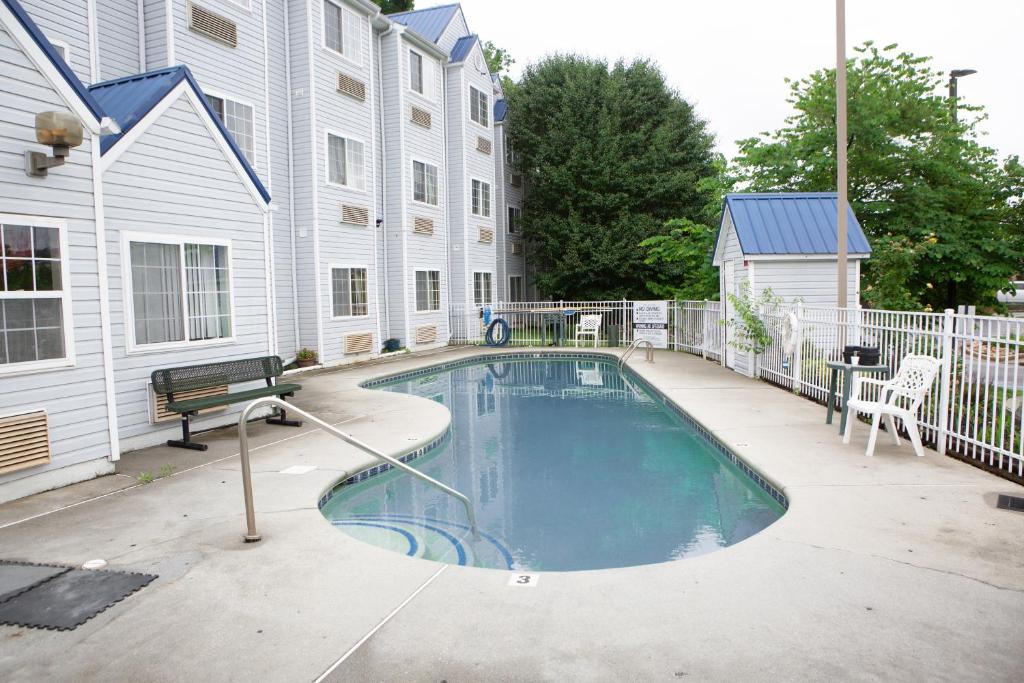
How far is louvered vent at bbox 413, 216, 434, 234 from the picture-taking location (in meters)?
19.3

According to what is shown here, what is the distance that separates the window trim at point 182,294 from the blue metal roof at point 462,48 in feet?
49.8

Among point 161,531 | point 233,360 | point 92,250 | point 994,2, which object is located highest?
point 994,2

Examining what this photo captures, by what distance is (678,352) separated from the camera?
720 inches

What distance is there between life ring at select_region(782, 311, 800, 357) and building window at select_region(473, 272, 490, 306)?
12896mm

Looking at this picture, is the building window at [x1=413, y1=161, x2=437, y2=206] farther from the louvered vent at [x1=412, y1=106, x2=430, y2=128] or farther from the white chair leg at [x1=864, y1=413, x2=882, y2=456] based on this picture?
the white chair leg at [x1=864, y1=413, x2=882, y2=456]

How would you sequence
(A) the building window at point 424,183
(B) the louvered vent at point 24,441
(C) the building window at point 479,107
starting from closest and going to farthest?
(B) the louvered vent at point 24,441
(A) the building window at point 424,183
(C) the building window at point 479,107

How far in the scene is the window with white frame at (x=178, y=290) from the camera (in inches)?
302

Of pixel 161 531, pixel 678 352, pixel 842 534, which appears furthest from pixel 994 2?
pixel 161 531

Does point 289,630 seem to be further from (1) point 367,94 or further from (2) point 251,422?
(1) point 367,94

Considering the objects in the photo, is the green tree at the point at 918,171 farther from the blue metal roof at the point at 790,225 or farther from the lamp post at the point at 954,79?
the blue metal roof at the point at 790,225

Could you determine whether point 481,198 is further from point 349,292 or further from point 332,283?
point 332,283

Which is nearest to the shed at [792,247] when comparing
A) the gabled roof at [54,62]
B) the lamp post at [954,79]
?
the gabled roof at [54,62]

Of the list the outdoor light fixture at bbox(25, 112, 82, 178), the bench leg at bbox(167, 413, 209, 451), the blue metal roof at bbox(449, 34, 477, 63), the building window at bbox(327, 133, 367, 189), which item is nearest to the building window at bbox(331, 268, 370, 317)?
the building window at bbox(327, 133, 367, 189)

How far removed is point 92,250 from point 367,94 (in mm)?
12385
